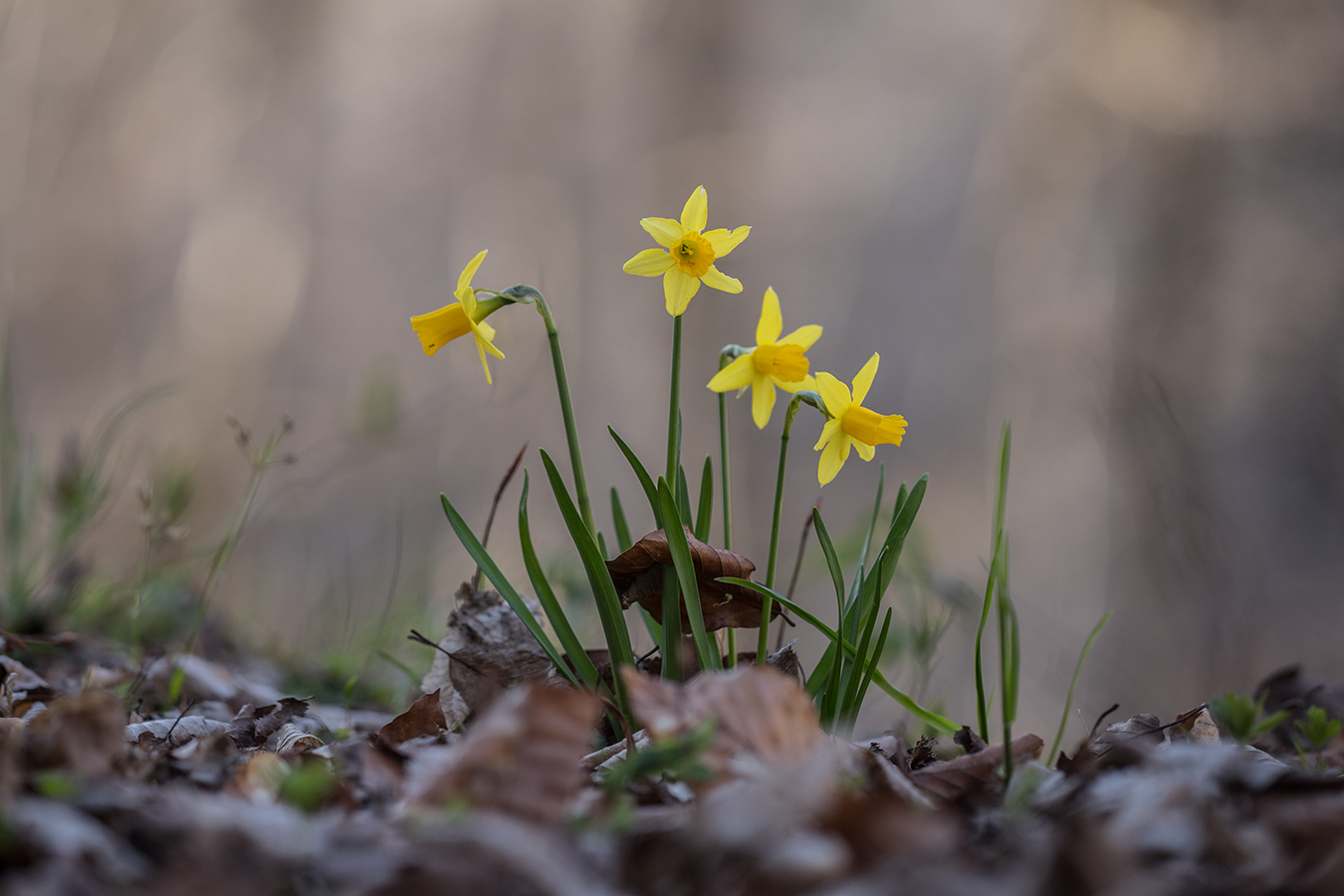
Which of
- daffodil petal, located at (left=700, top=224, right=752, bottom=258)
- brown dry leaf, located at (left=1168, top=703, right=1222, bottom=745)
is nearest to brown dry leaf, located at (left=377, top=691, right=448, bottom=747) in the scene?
daffodil petal, located at (left=700, top=224, right=752, bottom=258)

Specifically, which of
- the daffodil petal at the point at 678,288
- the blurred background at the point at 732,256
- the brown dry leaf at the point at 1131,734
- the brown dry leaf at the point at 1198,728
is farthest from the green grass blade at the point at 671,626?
the blurred background at the point at 732,256

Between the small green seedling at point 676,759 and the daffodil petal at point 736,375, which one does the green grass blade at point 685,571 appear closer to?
the daffodil petal at point 736,375

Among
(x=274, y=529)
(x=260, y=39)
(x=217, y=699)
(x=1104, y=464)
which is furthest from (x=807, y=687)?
(x=260, y=39)

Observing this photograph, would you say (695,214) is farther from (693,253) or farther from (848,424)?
(848,424)

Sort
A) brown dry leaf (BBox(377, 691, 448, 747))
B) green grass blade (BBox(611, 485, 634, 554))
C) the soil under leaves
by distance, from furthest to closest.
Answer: green grass blade (BBox(611, 485, 634, 554)), brown dry leaf (BBox(377, 691, 448, 747)), the soil under leaves

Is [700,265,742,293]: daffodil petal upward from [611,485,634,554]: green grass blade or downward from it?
upward

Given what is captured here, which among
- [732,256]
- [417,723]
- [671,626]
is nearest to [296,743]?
[417,723]

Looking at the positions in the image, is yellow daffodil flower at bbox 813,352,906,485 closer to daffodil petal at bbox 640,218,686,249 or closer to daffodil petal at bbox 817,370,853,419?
daffodil petal at bbox 817,370,853,419
